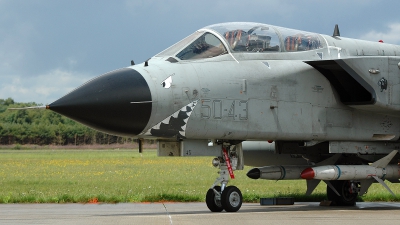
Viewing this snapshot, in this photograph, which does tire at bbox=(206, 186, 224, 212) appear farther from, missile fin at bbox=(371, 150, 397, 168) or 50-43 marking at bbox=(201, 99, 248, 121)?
missile fin at bbox=(371, 150, 397, 168)

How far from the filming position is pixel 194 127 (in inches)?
447

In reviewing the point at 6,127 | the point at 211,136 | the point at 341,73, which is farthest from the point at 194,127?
the point at 6,127

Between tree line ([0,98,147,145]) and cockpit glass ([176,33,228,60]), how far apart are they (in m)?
61.3

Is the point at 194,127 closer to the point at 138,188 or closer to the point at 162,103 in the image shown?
the point at 162,103

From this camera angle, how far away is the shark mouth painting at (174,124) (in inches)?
437

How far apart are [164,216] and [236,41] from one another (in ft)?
11.0

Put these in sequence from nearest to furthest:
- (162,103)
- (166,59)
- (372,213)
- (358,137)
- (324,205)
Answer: (162,103) < (166,59) < (372,213) < (358,137) < (324,205)

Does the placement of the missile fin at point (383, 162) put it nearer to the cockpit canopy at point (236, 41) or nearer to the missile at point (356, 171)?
the missile at point (356, 171)

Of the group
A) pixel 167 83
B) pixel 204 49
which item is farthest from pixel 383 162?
pixel 167 83

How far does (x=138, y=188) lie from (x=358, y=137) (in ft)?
29.4

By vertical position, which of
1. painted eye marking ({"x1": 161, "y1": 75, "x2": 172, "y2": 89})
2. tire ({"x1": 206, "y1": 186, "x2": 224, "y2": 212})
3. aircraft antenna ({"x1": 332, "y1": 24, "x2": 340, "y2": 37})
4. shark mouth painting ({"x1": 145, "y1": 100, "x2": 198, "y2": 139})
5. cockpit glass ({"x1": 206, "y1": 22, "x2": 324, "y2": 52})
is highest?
aircraft antenna ({"x1": 332, "y1": 24, "x2": 340, "y2": 37})

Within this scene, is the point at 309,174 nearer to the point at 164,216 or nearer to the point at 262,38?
the point at 262,38

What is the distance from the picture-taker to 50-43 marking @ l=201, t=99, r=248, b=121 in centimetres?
1137

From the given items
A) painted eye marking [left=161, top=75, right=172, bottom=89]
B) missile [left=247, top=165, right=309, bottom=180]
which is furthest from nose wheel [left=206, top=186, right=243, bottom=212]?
painted eye marking [left=161, top=75, right=172, bottom=89]
